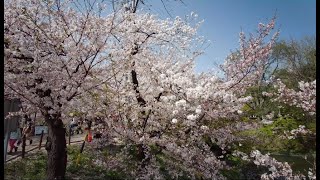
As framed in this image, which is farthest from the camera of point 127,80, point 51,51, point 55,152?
point 127,80

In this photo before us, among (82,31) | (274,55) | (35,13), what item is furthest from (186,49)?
(35,13)

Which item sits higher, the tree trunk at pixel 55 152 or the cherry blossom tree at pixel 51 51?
the cherry blossom tree at pixel 51 51

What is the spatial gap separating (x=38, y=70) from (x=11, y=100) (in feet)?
1.95

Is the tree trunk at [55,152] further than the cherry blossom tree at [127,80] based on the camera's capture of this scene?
Yes

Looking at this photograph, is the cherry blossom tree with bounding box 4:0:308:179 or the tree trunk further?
the tree trunk

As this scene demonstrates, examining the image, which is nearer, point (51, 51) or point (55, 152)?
point (51, 51)

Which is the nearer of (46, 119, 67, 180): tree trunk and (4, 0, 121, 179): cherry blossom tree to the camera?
(4, 0, 121, 179): cherry blossom tree

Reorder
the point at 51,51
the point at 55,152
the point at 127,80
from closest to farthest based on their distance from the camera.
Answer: the point at 51,51, the point at 55,152, the point at 127,80

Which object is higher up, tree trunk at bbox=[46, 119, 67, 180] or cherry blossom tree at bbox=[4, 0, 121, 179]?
cherry blossom tree at bbox=[4, 0, 121, 179]

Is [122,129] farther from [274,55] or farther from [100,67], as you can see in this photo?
[274,55]

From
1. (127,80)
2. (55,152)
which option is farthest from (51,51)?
(127,80)

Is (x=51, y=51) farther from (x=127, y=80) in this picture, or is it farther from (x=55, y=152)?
(x=127, y=80)

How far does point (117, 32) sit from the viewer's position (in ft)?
21.5

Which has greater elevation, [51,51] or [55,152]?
[51,51]
